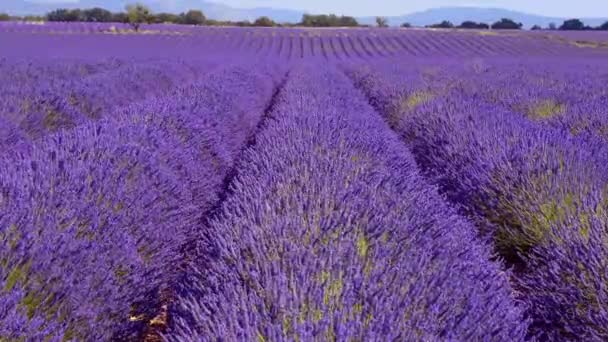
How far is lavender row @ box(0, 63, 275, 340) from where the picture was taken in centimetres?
217

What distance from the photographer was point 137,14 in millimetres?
46094

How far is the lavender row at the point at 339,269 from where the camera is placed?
164cm

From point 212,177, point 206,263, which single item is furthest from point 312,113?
point 206,263

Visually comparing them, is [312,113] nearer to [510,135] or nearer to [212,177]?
[212,177]

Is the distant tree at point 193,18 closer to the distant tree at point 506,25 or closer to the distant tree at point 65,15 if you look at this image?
the distant tree at point 65,15

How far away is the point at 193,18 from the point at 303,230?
65864 millimetres

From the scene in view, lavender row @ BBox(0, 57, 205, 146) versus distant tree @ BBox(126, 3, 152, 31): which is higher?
lavender row @ BBox(0, 57, 205, 146)

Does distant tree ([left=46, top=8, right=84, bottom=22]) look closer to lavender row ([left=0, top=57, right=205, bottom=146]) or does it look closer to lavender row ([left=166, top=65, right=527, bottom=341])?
lavender row ([left=0, top=57, right=205, bottom=146])

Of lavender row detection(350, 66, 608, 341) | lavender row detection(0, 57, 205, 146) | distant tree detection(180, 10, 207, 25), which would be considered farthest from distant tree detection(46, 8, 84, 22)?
lavender row detection(350, 66, 608, 341)

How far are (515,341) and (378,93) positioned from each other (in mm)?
8359

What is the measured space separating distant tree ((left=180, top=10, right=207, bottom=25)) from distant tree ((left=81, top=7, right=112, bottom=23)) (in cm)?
725

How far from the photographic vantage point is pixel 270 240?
2252 mm

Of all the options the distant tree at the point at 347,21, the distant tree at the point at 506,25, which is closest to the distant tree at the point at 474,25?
the distant tree at the point at 506,25

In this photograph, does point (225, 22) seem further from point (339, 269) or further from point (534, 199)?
point (339, 269)
